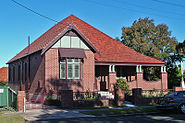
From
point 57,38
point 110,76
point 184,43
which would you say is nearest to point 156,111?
point 110,76

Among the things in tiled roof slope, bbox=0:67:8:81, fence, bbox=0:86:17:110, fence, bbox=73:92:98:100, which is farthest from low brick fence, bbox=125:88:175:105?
tiled roof slope, bbox=0:67:8:81

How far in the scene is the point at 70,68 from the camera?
2375 cm

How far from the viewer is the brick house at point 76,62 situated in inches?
917

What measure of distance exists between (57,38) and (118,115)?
10067 millimetres

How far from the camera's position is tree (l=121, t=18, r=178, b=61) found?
4362 centimetres

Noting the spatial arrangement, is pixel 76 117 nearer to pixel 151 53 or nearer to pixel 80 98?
pixel 80 98

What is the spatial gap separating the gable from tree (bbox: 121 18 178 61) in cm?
2062

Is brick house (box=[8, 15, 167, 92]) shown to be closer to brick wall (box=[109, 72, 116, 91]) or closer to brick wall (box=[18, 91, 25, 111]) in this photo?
brick wall (box=[109, 72, 116, 91])

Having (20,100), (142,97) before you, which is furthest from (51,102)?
(142,97)

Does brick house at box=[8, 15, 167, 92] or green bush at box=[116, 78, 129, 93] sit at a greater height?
brick house at box=[8, 15, 167, 92]

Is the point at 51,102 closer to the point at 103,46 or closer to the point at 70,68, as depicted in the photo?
the point at 70,68

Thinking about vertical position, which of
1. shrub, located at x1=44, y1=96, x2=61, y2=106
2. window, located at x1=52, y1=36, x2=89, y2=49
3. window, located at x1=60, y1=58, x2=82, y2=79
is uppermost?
window, located at x1=52, y1=36, x2=89, y2=49

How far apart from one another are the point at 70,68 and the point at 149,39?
24221 mm

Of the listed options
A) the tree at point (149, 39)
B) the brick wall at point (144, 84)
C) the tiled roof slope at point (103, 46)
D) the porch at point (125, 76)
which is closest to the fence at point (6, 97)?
the tiled roof slope at point (103, 46)
